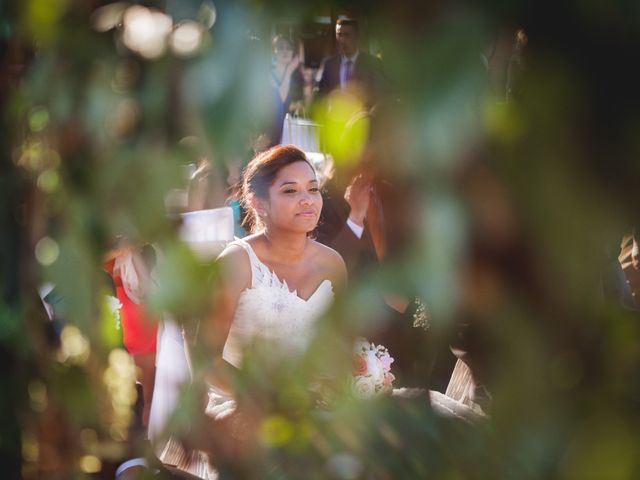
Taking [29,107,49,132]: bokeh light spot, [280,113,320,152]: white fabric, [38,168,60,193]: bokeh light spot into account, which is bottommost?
[38,168,60,193]: bokeh light spot

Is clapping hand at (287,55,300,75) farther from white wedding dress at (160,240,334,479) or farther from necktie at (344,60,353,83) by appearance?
white wedding dress at (160,240,334,479)

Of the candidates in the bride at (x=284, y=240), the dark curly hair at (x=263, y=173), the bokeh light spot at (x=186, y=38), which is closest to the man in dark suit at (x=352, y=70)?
the bokeh light spot at (x=186, y=38)

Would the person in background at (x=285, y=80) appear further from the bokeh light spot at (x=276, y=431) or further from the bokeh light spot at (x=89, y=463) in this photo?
the bokeh light spot at (x=89, y=463)

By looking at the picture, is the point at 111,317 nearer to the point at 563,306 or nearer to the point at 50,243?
the point at 50,243

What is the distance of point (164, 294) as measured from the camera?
57 centimetres

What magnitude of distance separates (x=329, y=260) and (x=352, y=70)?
3.54 meters

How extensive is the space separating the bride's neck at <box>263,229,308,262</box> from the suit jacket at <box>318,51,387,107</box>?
11.2 ft

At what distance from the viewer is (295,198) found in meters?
4.02

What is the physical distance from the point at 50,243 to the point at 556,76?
47 centimetres

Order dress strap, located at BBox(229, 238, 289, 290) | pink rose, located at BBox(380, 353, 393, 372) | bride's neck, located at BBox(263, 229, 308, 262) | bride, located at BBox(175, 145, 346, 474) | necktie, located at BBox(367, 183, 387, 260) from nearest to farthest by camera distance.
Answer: necktie, located at BBox(367, 183, 387, 260)
pink rose, located at BBox(380, 353, 393, 372)
bride, located at BBox(175, 145, 346, 474)
dress strap, located at BBox(229, 238, 289, 290)
bride's neck, located at BBox(263, 229, 308, 262)

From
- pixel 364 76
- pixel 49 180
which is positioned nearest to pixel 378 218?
pixel 364 76

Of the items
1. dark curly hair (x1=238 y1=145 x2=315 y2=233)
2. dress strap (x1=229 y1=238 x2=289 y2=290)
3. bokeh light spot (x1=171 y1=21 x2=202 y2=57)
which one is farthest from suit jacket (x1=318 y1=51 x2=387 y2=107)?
dress strap (x1=229 y1=238 x2=289 y2=290)

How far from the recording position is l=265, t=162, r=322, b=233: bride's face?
4.00 meters

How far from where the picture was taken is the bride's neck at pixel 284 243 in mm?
4129
